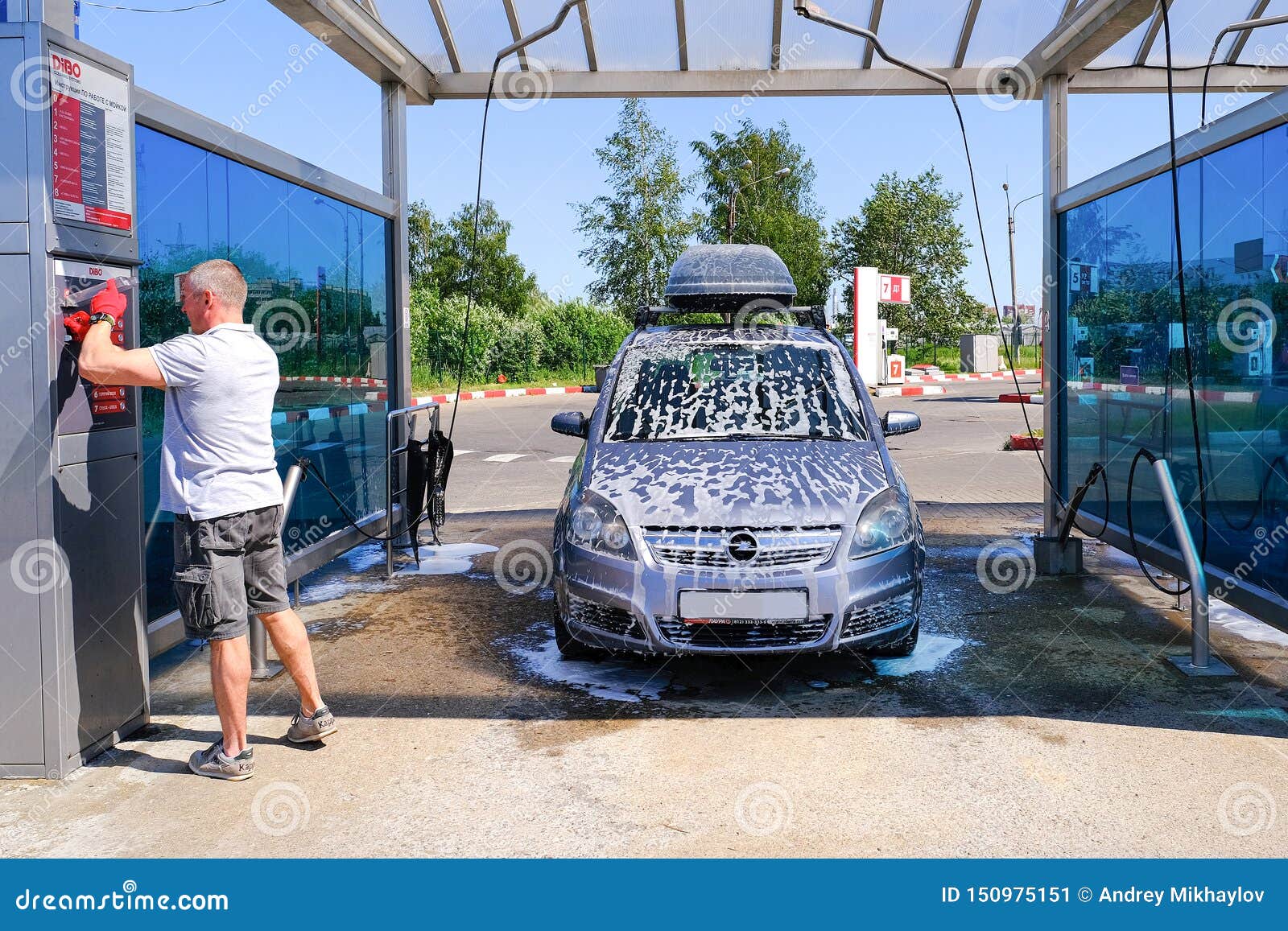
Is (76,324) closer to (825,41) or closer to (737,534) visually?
(737,534)

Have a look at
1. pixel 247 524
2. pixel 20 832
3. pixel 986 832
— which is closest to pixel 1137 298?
pixel 986 832

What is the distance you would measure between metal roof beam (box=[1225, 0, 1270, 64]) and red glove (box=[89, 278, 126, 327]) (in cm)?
785

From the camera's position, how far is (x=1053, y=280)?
9.05m

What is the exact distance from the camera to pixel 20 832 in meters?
3.95

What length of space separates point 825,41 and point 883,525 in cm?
514

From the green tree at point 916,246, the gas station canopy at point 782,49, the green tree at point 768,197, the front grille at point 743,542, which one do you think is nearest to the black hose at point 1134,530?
the front grille at point 743,542

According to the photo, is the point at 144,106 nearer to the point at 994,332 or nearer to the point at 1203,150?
the point at 1203,150

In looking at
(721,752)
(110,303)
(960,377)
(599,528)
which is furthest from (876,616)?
(960,377)

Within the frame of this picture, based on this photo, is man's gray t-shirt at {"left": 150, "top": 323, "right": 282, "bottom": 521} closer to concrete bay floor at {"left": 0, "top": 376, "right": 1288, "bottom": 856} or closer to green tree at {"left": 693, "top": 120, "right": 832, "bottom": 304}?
concrete bay floor at {"left": 0, "top": 376, "right": 1288, "bottom": 856}

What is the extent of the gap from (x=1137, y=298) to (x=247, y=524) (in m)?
5.61

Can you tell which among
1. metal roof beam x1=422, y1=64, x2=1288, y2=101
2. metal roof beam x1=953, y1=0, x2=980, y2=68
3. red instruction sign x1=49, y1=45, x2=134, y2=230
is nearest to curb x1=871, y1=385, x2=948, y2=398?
metal roof beam x1=422, y1=64, x2=1288, y2=101

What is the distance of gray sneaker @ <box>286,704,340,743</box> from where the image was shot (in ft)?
15.8

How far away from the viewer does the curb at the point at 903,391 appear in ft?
117

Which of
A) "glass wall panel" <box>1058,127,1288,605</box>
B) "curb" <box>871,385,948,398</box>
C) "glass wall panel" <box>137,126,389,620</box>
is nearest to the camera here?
"glass wall panel" <box>137,126,389,620</box>
